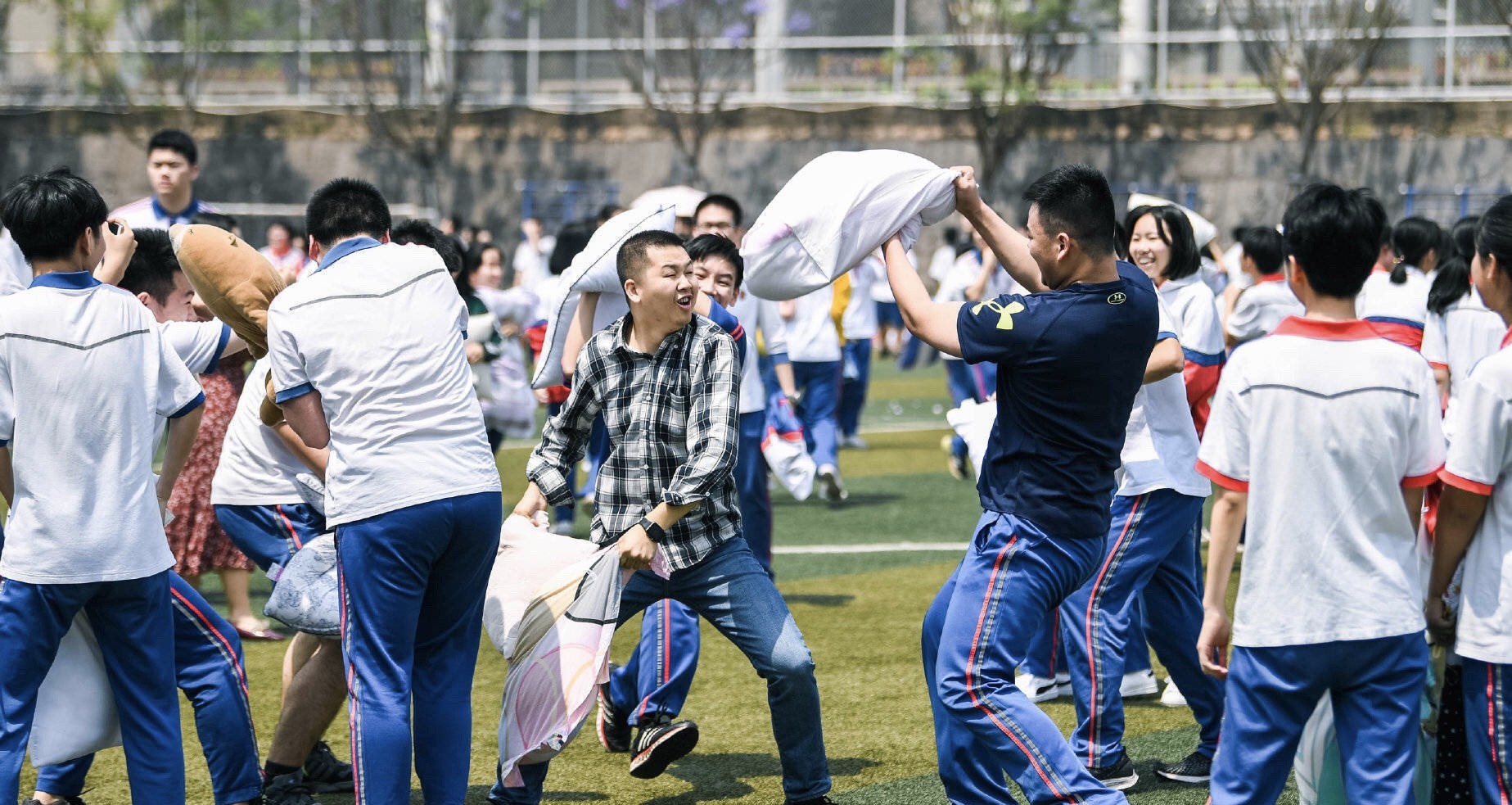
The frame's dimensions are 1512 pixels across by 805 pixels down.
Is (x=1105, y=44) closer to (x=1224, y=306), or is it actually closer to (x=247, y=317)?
(x=1224, y=306)

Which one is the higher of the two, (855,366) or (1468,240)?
(1468,240)

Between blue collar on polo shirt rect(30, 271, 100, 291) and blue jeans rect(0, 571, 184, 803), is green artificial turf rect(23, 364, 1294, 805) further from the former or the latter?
blue collar on polo shirt rect(30, 271, 100, 291)

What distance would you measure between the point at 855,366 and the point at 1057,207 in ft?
34.7

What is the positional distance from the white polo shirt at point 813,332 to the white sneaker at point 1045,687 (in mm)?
5839

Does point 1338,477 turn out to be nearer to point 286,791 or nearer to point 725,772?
point 725,772

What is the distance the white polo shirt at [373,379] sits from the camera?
4.47 metres

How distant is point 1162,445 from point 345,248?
2804 mm

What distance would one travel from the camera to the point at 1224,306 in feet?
39.2

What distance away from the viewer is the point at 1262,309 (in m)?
9.25

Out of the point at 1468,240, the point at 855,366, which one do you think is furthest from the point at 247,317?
the point at 855,366

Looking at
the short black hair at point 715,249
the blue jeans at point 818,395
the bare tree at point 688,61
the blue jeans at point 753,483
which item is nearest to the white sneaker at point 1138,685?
the blue jeans at point 753,483

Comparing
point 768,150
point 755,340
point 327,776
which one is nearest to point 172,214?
point 755,340

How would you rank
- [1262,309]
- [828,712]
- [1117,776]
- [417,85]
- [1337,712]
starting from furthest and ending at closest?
[417,85] → [1262,309] → [828,712] → [1117,776] → [1337,712]

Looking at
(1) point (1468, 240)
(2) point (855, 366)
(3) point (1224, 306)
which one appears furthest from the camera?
(2) point (855, 366)
